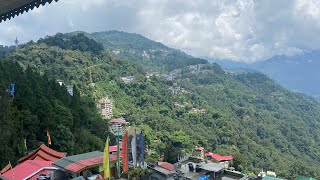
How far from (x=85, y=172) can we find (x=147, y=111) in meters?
45.2

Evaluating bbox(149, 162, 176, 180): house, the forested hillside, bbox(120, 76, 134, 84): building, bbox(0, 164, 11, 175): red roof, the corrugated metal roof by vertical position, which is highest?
bbox(120, 76, 134, 84): building

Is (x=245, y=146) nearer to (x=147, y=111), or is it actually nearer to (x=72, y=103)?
(x=147, y=111)

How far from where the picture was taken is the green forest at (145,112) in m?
23.2

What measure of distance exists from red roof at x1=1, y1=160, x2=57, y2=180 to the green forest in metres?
1.82

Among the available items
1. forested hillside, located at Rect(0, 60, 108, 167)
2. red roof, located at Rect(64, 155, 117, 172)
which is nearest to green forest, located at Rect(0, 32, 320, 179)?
forested hillside, located at Rect(0, 60, 108, 167)

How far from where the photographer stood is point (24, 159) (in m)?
19.7

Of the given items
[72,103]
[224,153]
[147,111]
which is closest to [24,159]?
[72,103]

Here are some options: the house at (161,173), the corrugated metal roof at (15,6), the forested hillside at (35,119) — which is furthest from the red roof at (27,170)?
the corrugated metal roof at (15,6)

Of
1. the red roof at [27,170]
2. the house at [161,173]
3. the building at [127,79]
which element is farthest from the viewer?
the building at [127,79]

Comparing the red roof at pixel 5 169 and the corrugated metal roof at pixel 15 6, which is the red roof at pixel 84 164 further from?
the corrugated metal roof at pixel 15 6

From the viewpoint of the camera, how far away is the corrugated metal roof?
10719 mm

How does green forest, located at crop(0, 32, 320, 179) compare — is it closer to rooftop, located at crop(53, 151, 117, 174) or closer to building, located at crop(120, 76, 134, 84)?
building, located at crop(120, 76, 134, 84)

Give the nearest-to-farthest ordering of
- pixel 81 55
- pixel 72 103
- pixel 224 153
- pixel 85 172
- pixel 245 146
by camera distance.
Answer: pixel 85 172, pixel 72 103, pixel 224 153, pixel 245 146, pixel 81 55

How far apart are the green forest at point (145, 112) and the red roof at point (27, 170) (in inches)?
71.8
